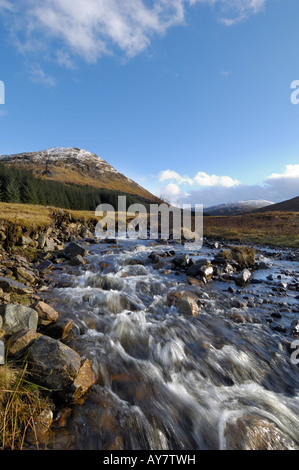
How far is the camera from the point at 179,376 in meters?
4.78

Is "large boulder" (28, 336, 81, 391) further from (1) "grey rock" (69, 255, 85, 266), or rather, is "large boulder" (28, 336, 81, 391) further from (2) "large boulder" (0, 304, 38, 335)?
(1) "grey rock" (69, 255, 85, 266)

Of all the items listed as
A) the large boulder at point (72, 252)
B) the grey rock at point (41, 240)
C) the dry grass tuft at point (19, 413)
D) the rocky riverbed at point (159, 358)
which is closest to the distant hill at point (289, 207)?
the rocky riverbed at point (159, 358)

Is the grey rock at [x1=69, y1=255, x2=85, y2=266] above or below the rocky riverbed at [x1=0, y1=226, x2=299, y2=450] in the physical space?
above

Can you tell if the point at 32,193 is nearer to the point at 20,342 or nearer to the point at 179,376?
the point at 20,342

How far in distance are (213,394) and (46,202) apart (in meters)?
64.8

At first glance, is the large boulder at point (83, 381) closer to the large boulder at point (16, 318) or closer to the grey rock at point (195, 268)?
the large boulder at point (16, 318)

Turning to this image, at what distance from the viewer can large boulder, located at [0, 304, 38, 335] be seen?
4.66m

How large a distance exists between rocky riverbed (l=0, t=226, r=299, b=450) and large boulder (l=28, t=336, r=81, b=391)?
19 millimetres

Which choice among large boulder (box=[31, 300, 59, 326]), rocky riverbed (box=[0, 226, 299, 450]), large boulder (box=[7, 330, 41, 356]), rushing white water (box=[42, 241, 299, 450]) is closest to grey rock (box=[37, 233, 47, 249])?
rocky riverbed (box=[0, 226, 299, 450])

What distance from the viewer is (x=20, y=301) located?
22.1 ft

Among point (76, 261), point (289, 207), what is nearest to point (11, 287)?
point (76, 261)

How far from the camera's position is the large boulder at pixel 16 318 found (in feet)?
15.3

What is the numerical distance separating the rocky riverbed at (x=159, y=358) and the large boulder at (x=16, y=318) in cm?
2
